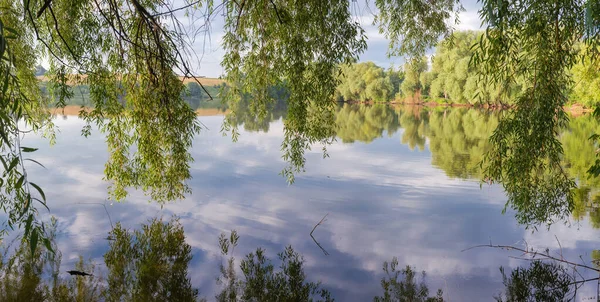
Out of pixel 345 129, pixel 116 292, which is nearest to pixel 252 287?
pixel 116 292

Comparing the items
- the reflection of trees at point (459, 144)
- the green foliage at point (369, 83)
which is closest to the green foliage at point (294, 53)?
the reflection of trees at point (459, 144)

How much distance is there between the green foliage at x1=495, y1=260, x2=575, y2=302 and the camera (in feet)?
16.9

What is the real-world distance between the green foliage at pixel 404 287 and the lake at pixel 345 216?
120 mm

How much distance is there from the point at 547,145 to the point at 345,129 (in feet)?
65.0

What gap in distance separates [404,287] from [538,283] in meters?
1.55

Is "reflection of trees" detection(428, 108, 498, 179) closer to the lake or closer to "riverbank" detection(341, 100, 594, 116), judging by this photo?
the lake

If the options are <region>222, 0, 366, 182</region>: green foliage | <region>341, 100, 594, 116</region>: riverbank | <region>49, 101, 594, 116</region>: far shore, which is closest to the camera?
<region>222, 0, 366, 182</region>: green foliage

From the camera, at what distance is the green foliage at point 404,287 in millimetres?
5183

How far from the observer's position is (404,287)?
5477mm

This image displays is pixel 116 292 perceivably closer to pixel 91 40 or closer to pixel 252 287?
pixel 252 287

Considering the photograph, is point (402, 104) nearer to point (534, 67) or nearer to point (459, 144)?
point (459, 144)

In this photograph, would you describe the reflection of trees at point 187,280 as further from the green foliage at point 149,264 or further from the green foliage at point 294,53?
the green foliage at point 294,53

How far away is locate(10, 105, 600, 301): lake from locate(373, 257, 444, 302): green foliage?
12cm

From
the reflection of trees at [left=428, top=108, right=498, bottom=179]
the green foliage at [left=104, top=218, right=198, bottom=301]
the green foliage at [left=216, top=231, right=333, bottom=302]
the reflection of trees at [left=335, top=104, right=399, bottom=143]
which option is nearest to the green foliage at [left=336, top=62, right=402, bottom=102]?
the reflection of trees at [left=335, top=104, right=399, bottom=143]
